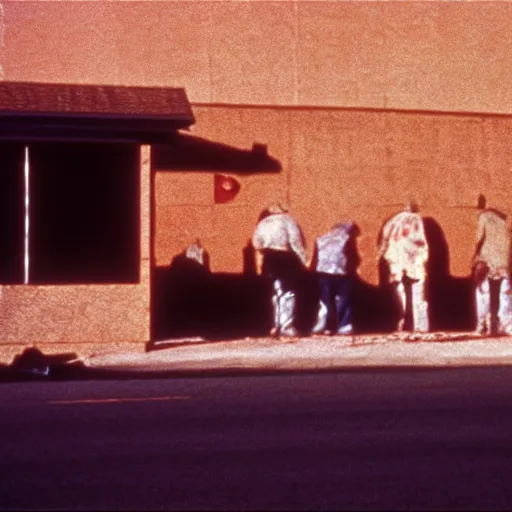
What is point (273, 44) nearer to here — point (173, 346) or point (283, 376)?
point (173, 346)

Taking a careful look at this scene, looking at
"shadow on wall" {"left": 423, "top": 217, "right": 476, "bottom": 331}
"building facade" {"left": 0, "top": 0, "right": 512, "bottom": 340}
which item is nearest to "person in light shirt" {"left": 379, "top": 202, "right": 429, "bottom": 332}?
"building facade" {"left": 0, "top": 0, "right": 512, "bottom": 340}

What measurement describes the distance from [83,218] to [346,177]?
13.0ft

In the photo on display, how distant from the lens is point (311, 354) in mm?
17953

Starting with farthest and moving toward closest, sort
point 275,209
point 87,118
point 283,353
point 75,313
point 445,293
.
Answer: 1. point 445,293
2. point 275,209
3. point 87,118
4. point 75,313
5. point 283,353

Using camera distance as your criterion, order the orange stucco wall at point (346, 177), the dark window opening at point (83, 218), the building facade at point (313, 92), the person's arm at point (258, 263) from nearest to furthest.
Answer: the dark window opening at point (83, 218) → the person's arm at point (258, 263) → the building facade at point (313, 92) → the orange stucco wall at point (346, 177)

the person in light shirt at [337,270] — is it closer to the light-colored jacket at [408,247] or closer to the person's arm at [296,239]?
the person's arm at [296,239]

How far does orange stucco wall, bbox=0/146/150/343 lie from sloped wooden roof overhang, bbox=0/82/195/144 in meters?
1.89

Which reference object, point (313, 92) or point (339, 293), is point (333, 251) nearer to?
point (339, 293)

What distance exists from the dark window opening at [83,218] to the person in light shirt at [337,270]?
9.24ft

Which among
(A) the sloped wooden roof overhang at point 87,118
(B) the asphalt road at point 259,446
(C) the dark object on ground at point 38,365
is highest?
(A) the sloped wooden roof overhang at point 87,118

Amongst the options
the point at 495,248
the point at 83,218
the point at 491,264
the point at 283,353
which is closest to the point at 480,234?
the point at 495,248

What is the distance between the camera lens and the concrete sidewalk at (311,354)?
55.8 feet

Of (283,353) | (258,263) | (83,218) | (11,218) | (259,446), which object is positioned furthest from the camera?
(258,263)

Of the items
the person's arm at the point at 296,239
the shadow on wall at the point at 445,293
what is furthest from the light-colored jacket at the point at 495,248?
the shadow on wall at the point at 445,293
